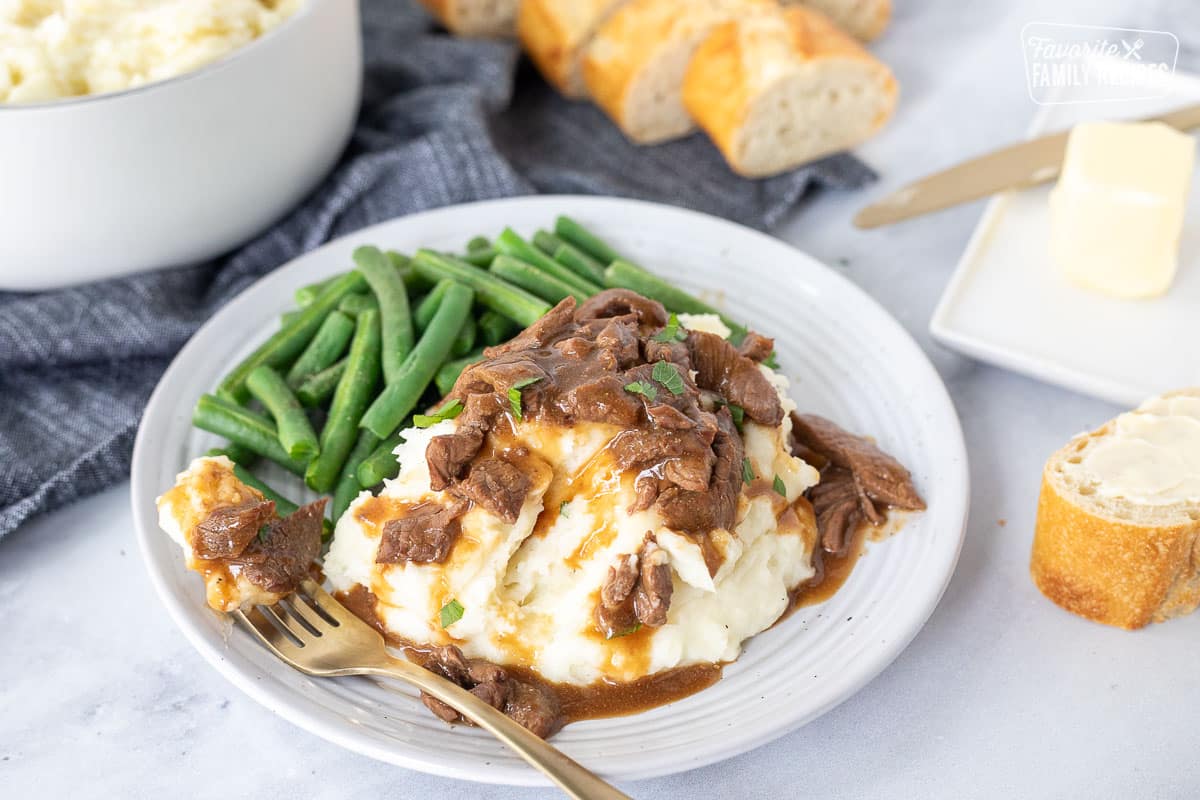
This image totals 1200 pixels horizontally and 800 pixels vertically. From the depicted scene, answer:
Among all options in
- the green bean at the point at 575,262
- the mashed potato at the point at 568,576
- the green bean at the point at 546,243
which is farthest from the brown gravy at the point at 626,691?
the green bean at the point at 546,243

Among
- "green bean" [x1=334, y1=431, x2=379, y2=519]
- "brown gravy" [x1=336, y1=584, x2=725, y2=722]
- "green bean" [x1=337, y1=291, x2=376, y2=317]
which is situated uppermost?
"green bean" [x1=337, y1=291, x2=376, y2=317]

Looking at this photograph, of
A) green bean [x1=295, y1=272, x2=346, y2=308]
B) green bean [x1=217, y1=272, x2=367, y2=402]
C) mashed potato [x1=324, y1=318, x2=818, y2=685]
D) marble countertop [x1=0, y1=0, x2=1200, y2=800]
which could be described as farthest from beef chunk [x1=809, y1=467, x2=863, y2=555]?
green bean [x1=295, y1=272, x2=346, y2=308]

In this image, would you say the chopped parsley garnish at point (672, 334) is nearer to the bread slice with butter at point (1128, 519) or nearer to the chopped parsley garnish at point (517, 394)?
the chopped parsley garnish at point (517, 394)

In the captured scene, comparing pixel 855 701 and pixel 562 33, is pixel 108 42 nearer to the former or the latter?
pixel 562 33

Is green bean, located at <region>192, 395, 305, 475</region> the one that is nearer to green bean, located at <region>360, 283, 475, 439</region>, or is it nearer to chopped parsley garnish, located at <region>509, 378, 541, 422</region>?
green bean, located at <region>360, 283, 475, 439</region>

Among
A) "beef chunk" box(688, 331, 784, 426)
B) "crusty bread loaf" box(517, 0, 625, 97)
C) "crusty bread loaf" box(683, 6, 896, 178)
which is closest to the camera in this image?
"beef chunk" box(688, 331, 784, 426)

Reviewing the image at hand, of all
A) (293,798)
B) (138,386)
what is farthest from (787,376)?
(138,386)
